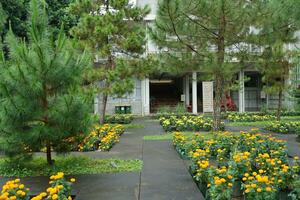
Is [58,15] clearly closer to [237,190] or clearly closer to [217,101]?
[217,101]

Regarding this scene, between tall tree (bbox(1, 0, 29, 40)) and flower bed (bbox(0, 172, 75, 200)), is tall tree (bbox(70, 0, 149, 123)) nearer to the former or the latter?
tall tree (bbox(1, 0, 29, 40))

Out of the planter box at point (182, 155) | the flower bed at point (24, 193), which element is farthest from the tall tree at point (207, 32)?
the flower bed at point (24, 193)

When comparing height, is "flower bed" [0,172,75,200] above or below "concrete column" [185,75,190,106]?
below

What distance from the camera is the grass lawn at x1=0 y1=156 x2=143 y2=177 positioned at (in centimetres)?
629

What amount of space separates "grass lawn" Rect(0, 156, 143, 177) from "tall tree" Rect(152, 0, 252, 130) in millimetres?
4003

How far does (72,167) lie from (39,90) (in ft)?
5.88

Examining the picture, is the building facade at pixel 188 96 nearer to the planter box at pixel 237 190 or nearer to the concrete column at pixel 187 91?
the concrete column at pixel 187 91

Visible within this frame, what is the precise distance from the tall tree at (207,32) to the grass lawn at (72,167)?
4.00 meters

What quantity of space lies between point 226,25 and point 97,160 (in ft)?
17.6

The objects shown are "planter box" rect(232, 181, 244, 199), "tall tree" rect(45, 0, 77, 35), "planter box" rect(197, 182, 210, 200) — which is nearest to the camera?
"planter box" rect(232, 181, 244, 199)

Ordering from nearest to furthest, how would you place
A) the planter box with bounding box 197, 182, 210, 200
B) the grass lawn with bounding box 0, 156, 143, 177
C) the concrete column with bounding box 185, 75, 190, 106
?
the planter box with bounding box 197, 182, 210, 200
the grass lawn with bounding box 0, 156, 143, 177
the concrete column with bounding box 185, 75, 190, 106

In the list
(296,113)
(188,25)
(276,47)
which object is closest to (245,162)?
(188,25)

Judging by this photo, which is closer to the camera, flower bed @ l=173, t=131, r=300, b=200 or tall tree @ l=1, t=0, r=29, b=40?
flower bed @ l=173, t=131, r=300, b=200

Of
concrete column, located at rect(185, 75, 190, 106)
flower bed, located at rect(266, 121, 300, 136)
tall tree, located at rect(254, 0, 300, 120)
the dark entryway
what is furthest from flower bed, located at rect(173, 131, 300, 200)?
the dark entryway
